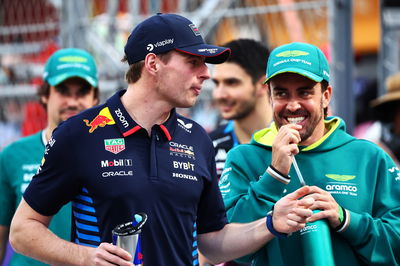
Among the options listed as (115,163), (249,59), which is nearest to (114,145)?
(115,163)

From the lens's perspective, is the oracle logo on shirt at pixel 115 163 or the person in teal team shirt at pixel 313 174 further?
the person in teal team shirt at pixel 313 174

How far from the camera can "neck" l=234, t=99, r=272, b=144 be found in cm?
540

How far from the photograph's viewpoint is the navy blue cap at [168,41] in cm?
340

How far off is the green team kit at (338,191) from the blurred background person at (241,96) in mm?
1612

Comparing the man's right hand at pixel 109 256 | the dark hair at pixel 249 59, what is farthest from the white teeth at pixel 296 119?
the dark hair at pixel 249 59

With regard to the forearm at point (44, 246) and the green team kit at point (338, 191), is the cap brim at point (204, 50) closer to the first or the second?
the green team kit at point (338, 191)

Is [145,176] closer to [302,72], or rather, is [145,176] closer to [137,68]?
[137,68]

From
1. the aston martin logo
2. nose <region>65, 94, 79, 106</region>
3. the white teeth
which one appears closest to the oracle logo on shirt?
the white teeth

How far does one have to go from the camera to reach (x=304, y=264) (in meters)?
3.46

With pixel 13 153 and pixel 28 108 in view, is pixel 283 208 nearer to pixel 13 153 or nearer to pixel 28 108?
pixel 13 153

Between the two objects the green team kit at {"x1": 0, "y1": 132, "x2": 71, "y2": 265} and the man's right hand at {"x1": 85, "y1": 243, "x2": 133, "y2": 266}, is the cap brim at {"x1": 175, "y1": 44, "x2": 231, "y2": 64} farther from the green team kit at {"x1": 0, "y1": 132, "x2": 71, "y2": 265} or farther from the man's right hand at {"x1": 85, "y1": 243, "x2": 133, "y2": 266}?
the green team kit at {"x1": 0, "y1": 132, "x2": 71, "y2": 265}

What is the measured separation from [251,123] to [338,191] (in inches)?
75.3

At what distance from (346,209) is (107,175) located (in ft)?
3.62

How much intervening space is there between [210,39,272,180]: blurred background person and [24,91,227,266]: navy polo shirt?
196 centimetres
